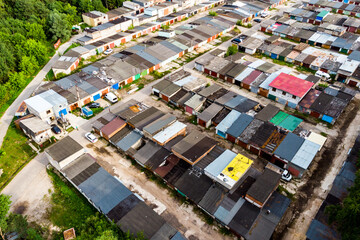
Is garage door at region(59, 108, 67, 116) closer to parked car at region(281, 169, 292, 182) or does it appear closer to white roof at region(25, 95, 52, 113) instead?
white roof at region(25, 95, 52, 113)

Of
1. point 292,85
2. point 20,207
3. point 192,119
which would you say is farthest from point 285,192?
point 20,207

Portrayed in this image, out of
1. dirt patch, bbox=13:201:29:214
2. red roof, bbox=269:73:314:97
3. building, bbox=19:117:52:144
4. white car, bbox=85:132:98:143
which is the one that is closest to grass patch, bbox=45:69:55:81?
building, bbox=19:117:52:144

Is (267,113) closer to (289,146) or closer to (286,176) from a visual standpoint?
(289,146)

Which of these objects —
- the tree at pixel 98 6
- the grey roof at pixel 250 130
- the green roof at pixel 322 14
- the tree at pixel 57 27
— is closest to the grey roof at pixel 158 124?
the grey roof at pixel 250 130

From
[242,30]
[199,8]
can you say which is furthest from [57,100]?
[199,8]

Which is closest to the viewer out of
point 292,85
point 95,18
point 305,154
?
point 305,154

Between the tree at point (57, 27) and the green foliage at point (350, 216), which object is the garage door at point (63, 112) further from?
the green foliage at point (350, 216)

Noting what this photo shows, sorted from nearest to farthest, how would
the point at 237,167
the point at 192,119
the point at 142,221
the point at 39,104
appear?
the point at 142,221 < the point at 237,167 < the point at 39,104 < the point at 192,119
